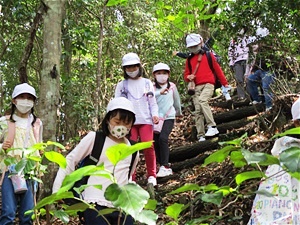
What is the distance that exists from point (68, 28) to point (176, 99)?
2.78 meters

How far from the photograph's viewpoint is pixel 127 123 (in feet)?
11.4

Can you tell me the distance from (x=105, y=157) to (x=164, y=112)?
3641 millimetres

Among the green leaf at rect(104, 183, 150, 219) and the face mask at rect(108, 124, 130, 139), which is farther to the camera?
the face mask at rect(108, 124, 130, 139)

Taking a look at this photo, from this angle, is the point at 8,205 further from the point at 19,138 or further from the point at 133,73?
the point at 133,73

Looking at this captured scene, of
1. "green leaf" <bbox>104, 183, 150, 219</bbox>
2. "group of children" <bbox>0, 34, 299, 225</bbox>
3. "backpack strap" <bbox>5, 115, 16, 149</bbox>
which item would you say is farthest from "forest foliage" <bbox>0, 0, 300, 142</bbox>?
"green leaf" <bbox>104, 183, 150, 219</bbox>

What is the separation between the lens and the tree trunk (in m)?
5.70

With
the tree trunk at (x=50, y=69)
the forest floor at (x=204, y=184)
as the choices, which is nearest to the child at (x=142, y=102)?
the forest floor at (x=204, y=184)

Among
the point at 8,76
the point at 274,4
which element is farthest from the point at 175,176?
the point at 8,76

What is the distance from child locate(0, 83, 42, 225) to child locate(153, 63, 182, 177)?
7.49 ft

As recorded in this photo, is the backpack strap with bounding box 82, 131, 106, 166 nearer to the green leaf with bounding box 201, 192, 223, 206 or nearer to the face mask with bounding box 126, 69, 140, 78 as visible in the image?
the green leaf with bounding box 201, 192, 223, 206

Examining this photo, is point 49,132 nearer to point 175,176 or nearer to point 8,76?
point 175,176

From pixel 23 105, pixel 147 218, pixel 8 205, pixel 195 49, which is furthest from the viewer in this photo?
pixel 195 49

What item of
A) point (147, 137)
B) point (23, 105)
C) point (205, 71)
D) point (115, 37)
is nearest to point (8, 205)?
point (23, 105)

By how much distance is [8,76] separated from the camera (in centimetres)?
1350
